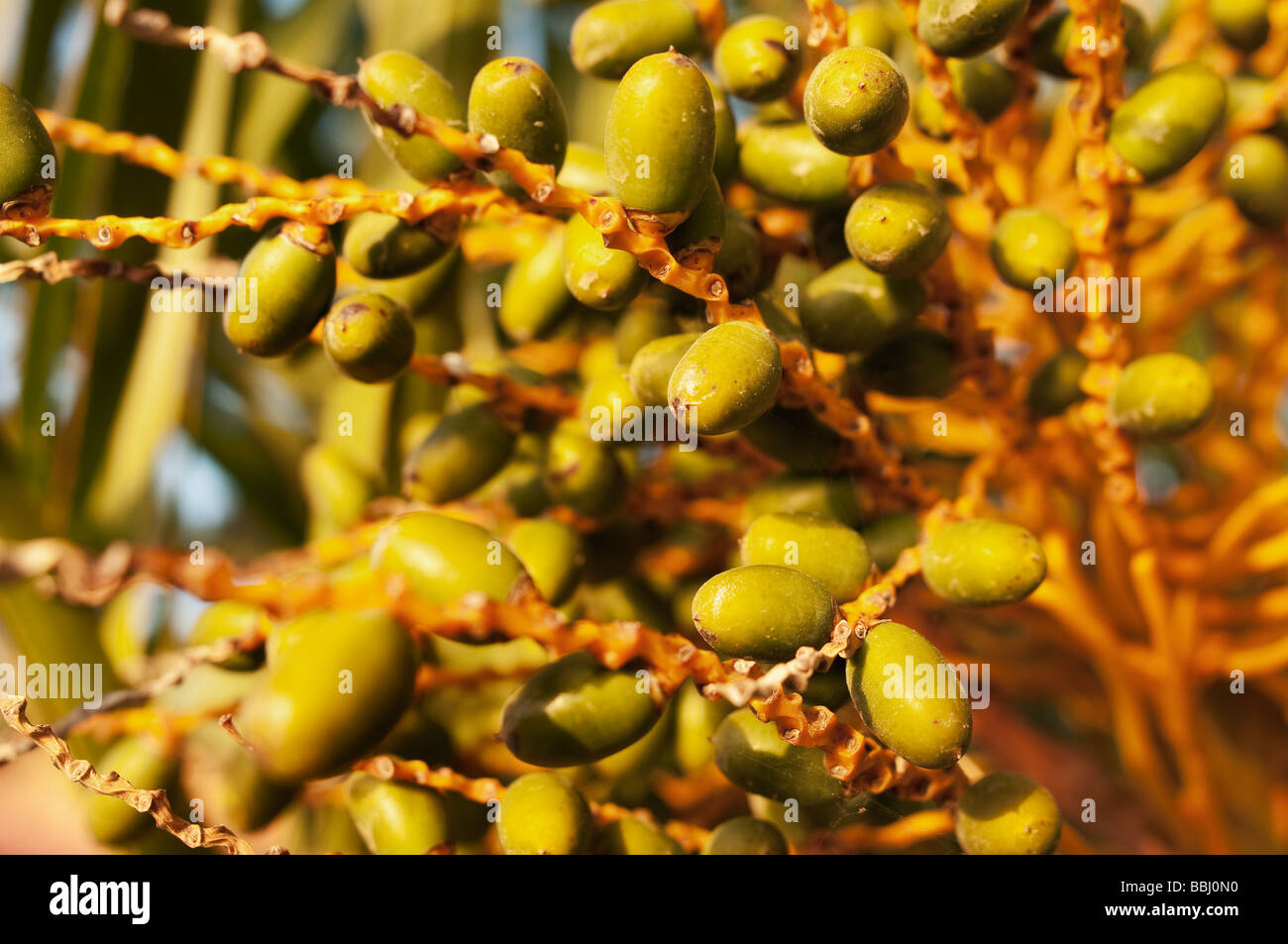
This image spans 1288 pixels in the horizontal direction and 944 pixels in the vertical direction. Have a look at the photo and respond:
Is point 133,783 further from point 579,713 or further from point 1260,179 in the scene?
point 1260,179

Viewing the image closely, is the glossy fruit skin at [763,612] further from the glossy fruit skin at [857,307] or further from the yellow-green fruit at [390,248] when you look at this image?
the yellow-green fruit at [390,248]

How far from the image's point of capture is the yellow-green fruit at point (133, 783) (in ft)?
2.93

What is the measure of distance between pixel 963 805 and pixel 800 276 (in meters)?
0.49

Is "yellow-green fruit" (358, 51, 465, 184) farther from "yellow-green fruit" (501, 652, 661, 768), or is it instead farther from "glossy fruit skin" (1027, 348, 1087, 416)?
"glossy fruit skin" (1027, 348, 1087, 416)

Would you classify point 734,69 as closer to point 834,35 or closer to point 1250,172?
point 834,35

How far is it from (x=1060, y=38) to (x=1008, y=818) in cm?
64

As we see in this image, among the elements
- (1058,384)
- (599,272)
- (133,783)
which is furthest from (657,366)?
(133,783)

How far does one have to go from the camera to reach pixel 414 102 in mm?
719

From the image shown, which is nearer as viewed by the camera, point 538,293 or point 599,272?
point 599,272

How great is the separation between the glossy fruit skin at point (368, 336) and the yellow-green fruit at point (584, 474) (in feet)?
0.51

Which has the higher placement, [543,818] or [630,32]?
[630,32]

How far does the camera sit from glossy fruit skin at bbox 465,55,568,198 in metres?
0.66

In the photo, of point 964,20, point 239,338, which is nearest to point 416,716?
point 239,338

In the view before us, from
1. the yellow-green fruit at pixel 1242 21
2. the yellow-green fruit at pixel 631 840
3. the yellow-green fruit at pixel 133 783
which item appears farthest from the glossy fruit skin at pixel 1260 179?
the yellow-green fruit at pixel 133 783
